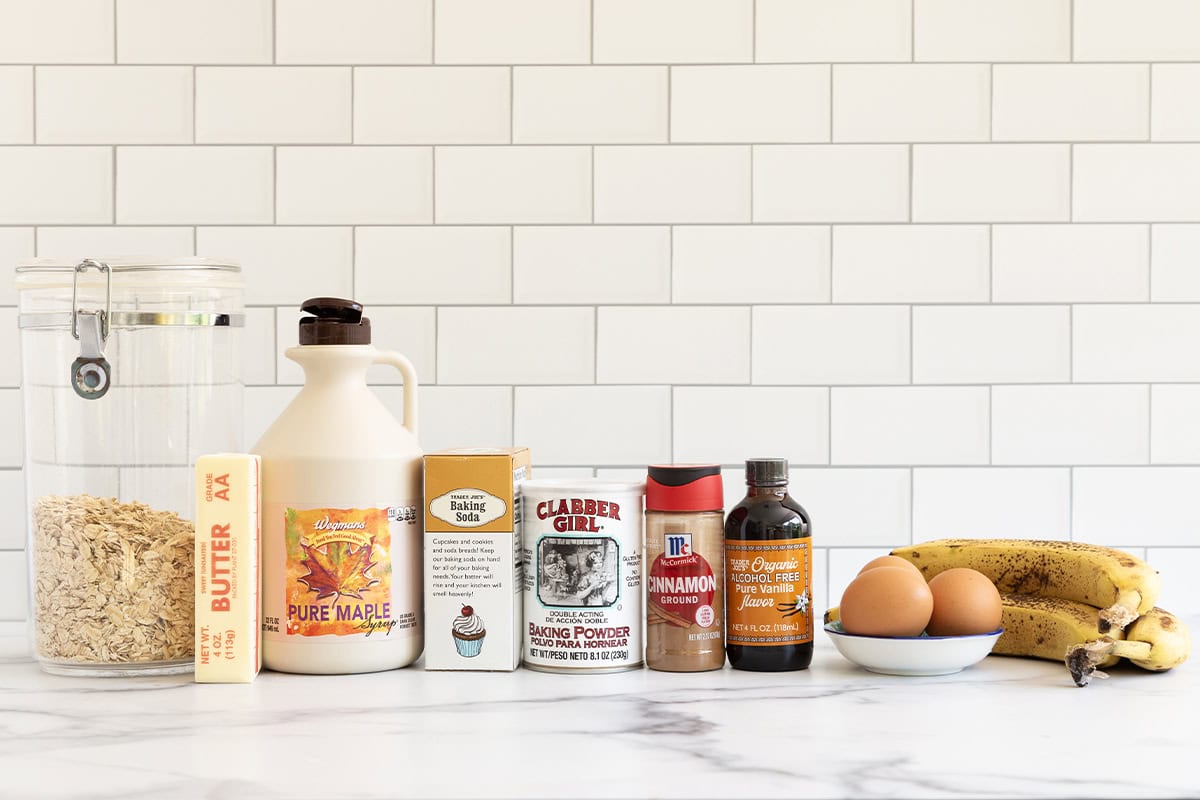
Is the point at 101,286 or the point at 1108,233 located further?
the point at 1108,233

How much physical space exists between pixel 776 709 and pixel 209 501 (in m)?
0.48

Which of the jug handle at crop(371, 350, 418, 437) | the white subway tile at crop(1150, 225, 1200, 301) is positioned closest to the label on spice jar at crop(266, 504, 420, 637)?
the jug handle at crop(371, 350, 418, 437)

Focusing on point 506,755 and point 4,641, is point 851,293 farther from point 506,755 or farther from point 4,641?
point 4,641

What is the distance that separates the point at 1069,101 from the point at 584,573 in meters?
0.86

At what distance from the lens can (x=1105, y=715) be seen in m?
0.81

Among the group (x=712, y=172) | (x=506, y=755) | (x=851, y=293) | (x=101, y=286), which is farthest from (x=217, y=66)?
(x=506, y=755)

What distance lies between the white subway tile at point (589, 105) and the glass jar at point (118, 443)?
18.4 inches

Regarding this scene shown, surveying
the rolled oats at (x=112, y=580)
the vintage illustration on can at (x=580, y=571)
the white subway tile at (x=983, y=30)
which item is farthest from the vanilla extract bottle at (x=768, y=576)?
the white subway tile at (x=983, y=30)

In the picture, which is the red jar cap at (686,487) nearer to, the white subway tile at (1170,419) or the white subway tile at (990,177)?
the white subway tile at (990,177)

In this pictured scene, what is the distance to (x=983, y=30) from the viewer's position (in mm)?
1300

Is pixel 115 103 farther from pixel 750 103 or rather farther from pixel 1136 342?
pixel 1136 342

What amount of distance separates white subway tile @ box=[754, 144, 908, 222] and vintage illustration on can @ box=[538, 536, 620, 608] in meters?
0.56

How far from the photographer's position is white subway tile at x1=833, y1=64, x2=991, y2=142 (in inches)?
51.2

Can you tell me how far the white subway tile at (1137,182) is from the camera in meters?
1.30
